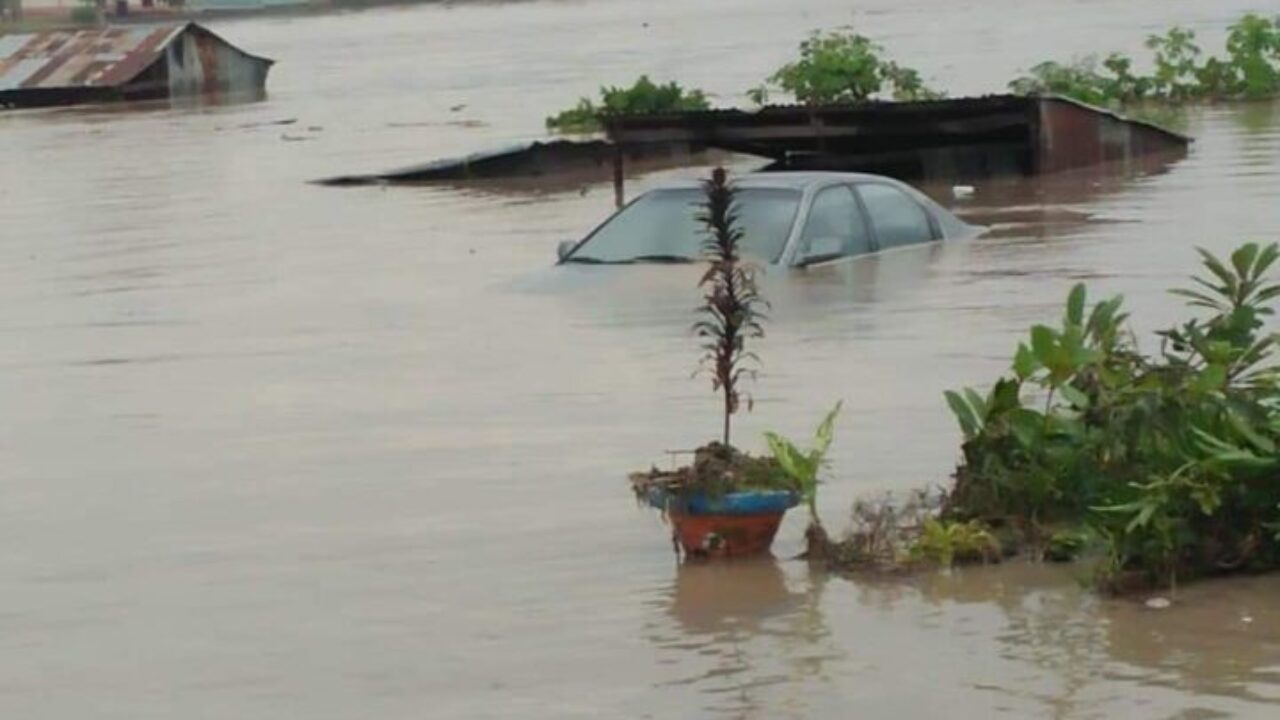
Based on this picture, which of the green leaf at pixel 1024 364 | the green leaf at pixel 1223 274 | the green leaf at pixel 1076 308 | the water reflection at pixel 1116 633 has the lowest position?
the water reflection at pixel 1116 633

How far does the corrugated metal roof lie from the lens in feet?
202

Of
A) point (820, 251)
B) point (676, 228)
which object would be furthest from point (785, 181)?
point (676, 228)

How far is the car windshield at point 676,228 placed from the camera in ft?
56.0

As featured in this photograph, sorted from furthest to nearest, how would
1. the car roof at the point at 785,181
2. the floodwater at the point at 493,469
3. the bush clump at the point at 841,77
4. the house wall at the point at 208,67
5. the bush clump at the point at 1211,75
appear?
the house wall at the point at 208,67
the bush clump at the point at 1211,75
the bush clump at the point at 841,77
the car roof at the point at 785,181
the floodwater at the point at 493,469

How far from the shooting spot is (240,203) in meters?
30.2

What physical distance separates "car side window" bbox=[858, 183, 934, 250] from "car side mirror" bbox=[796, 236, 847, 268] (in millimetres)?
798

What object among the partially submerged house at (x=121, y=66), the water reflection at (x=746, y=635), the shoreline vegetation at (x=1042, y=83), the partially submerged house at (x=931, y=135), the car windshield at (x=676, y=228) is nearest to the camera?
the water reflection at (x=746, y=635)

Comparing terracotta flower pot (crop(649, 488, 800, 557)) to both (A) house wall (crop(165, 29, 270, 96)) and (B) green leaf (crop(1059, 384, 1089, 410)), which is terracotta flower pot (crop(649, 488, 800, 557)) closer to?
(B) green leaf (crop(1059, 384, 1089, 410))

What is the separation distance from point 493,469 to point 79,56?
53320 mm

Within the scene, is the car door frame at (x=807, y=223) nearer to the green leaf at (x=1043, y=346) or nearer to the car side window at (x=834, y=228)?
the car side window at (x=834, y=228)

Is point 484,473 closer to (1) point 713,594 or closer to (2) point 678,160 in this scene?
(1) point 713,594

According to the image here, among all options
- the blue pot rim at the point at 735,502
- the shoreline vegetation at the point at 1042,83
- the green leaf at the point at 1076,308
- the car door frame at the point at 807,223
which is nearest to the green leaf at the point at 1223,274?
the green leaf at the point at 1076,308

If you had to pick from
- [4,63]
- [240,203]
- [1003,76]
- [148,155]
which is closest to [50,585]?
[240,203]

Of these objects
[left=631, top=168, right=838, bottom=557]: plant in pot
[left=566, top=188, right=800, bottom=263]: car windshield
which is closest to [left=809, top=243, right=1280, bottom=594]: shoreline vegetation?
[left=631, top=168, right=838, bottom=557]: plant in pot
